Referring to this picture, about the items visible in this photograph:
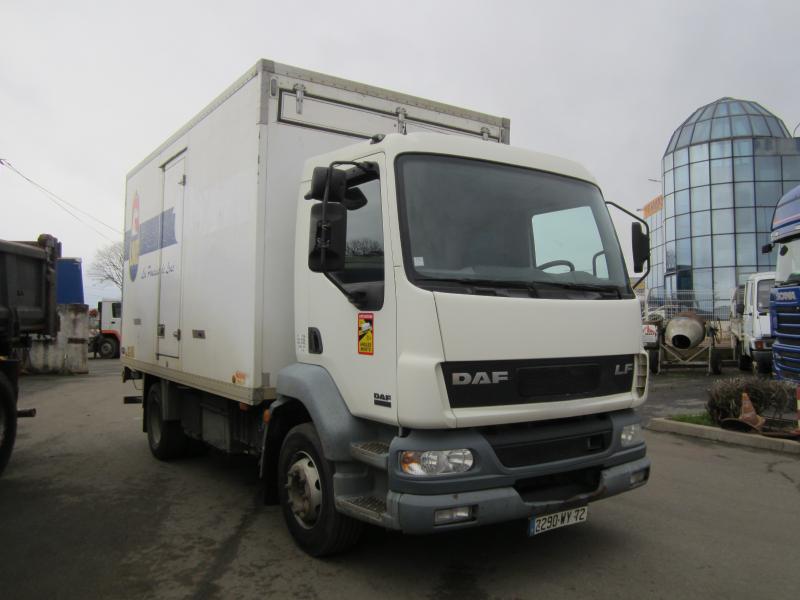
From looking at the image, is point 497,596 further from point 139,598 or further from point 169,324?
point 169,324

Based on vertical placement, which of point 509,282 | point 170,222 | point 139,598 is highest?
point 170,222

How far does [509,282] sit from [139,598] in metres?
2.85

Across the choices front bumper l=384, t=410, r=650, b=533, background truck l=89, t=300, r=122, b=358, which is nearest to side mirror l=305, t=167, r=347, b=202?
front bumper l=384, t=410, r=650, b=533

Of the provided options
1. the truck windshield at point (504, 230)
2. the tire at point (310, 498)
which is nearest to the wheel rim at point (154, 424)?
the tire at point (310, 498)

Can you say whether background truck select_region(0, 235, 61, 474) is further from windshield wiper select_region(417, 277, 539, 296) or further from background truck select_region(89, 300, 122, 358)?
background truck select_region(89, 300, 122, 358)

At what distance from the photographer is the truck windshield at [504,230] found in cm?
364

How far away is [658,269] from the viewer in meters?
37.2

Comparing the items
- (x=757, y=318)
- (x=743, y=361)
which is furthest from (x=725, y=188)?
(x=757, y=318)

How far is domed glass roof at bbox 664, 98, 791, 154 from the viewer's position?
3103cm

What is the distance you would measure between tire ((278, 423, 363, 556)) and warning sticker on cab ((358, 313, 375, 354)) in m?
0.74

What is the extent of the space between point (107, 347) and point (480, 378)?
28.1m

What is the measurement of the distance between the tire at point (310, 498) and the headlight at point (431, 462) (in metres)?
0.72

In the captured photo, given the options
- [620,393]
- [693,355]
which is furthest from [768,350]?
[620,393]

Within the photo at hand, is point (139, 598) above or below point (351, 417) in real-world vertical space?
below
